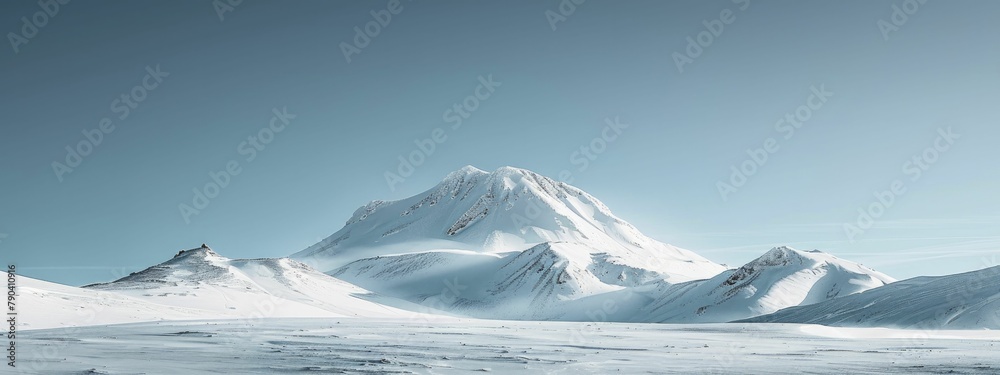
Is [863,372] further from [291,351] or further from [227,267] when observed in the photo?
[227,267]

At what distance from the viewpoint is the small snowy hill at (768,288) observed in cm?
13650

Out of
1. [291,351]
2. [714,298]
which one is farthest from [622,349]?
[714,298]

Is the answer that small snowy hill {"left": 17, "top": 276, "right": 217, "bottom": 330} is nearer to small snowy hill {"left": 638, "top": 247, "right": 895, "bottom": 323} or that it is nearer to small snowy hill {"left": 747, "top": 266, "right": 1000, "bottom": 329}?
small snowy hill {"left": 747, "top": 266, "right": 1000, "bottom": 329}

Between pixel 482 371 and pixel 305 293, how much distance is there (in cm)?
11427

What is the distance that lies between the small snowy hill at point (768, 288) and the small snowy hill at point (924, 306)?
37.7 metres

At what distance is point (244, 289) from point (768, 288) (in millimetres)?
97620

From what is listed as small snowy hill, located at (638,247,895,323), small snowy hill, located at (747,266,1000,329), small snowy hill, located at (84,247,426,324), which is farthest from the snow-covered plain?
small snowy hill, located at (638,247,895,323)

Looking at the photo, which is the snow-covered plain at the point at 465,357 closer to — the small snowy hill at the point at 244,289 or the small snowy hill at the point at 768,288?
the small snowy hill at the point at 244,289

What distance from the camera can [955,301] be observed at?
75062mm

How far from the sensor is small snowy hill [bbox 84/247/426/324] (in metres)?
100

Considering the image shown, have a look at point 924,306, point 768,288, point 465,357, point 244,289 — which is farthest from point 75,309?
point 768,288

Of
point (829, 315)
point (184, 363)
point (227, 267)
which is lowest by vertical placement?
point (829, 315)

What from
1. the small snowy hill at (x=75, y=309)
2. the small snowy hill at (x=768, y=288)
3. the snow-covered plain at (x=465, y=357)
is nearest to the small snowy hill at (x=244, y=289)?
the small snowy hill at (x=75, y=309)

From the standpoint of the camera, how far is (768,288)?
14225 cm
